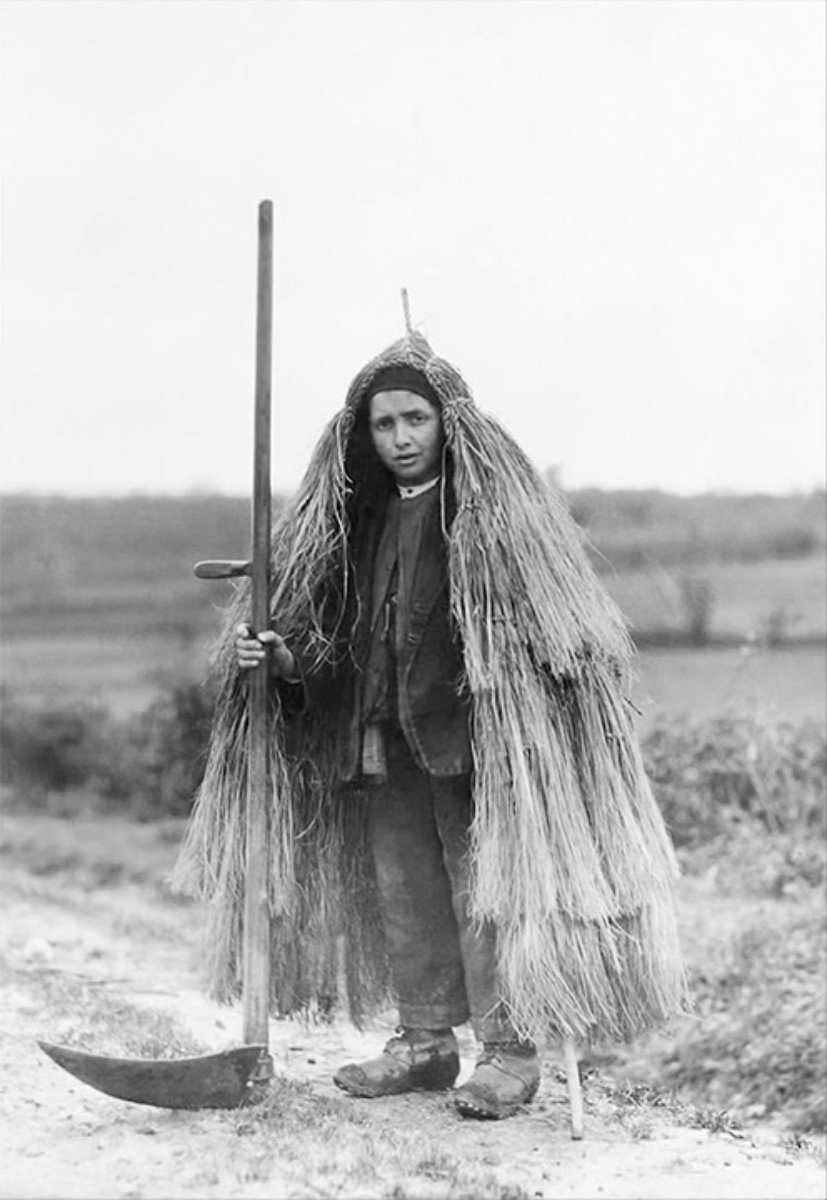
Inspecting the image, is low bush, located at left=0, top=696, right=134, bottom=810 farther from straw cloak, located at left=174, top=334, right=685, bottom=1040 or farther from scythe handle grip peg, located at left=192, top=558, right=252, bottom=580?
scythe handle grip peg, located at left=192, top=558, right=252, bottom=580

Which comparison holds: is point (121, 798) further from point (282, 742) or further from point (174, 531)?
point (282, 742)

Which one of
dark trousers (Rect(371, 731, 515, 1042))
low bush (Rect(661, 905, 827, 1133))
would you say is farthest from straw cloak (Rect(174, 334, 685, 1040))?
low bush (Rect(661, 905, 827, 1133))

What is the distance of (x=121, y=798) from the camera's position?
11609 millimetres

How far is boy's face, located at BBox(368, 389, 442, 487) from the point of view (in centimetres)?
427

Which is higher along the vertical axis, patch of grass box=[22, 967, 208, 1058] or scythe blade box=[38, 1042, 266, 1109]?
scythe blade box=[38, 1042, 266, 1109]

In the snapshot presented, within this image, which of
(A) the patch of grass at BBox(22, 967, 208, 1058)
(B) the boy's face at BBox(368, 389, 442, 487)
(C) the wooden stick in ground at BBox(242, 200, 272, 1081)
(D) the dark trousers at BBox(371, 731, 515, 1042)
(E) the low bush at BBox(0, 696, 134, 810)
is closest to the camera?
(C) the wooden stick in ground at BBox(242, 200, 272, 1081)

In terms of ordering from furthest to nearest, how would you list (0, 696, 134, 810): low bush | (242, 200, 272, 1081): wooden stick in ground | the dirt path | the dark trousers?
(0, 696, 134, 810): low bush → the dark trousers → (242, 200, 272, 1081): wooden stick in ground → the dirt path

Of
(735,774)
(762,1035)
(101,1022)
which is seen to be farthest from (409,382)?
(735,774)

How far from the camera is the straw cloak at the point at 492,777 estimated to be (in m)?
4.04

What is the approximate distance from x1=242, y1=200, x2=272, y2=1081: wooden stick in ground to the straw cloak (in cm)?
23

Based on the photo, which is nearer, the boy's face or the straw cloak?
the straw cloak

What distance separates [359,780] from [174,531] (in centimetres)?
715

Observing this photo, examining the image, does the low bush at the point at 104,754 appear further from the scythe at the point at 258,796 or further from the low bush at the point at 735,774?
the scythe at the point at 258,796

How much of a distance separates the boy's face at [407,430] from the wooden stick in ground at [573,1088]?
1.56 m
